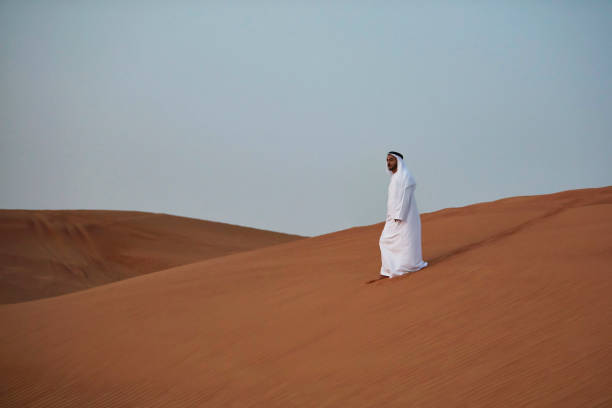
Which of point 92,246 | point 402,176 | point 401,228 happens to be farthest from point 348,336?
point 92,246


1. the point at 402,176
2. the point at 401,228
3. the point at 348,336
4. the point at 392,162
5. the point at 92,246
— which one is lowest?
the point at 348,336

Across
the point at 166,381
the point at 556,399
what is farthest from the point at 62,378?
the point at 556,399

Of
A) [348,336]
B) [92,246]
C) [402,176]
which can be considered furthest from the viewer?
[92,246]

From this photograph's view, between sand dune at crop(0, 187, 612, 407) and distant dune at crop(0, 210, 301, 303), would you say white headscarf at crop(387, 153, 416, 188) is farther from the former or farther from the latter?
distant dune at crop(0, 210, 301, 303)

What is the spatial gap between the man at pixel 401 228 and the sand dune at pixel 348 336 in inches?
10.2

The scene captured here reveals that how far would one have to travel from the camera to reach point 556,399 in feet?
12.7

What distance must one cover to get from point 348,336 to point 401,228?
7.43ft

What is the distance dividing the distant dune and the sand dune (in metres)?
6.99

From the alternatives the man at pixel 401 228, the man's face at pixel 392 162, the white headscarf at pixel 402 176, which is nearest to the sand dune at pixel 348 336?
the man at pixel 401 228

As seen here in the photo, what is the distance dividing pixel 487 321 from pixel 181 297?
4975 mm

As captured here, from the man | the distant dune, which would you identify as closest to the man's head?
the man

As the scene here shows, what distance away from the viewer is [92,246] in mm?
21047

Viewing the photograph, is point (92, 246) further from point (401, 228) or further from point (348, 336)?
point (348, 336)

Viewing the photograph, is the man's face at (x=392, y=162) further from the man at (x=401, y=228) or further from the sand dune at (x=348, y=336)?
the sand dune at (x=348, y=336)
